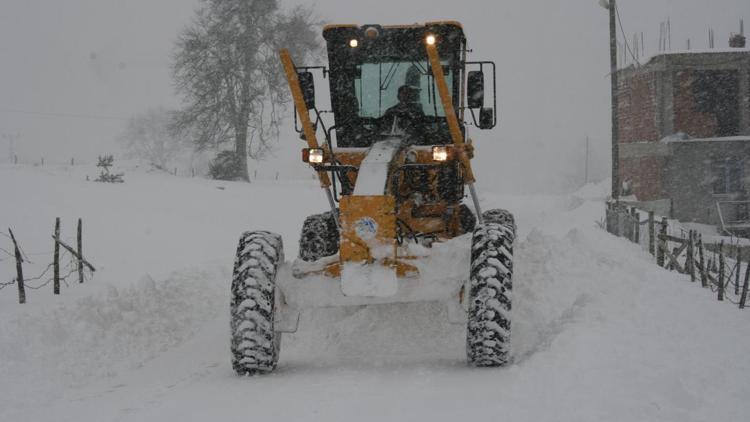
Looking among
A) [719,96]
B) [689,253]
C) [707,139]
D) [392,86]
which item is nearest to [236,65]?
[707,139]

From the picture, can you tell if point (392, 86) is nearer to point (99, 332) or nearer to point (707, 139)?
point (99, 332)

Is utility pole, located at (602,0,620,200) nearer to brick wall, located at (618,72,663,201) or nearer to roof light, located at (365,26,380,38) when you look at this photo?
brick wall, located at (618,72,663,201)

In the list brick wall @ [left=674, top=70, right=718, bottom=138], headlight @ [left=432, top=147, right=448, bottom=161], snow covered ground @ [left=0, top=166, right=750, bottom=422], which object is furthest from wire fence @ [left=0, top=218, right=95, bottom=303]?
brick wall @ [left=674, top=70, right=718, bottom=138]

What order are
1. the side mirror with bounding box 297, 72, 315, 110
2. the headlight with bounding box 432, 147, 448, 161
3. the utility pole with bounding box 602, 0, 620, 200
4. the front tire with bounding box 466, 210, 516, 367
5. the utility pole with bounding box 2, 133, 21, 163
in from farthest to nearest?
the utility pole with bounding box 2, 133, 21, 163 → the utility pole with bounding box 602, 0, 620, 200 → the side mirror with bounding box 297, 72, 315, 110 → the headlight with bounding box 432, 147, 448, 161 → the front tire with bounding box 466, 210, 516, 367

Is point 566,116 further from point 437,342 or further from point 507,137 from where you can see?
point 437,342

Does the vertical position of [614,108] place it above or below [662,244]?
above

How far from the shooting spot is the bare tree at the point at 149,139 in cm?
9456

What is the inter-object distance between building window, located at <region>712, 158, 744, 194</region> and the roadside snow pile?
27.1 meters

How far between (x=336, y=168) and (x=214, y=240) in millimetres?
9879

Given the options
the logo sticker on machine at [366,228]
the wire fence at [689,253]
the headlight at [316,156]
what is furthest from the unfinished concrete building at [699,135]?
the logo sticker on machine at [366,228]

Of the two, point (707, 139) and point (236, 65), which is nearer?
point (707, 139)

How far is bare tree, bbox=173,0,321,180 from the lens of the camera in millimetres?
36469

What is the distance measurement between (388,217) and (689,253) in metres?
9.47

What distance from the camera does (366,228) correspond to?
619cm
